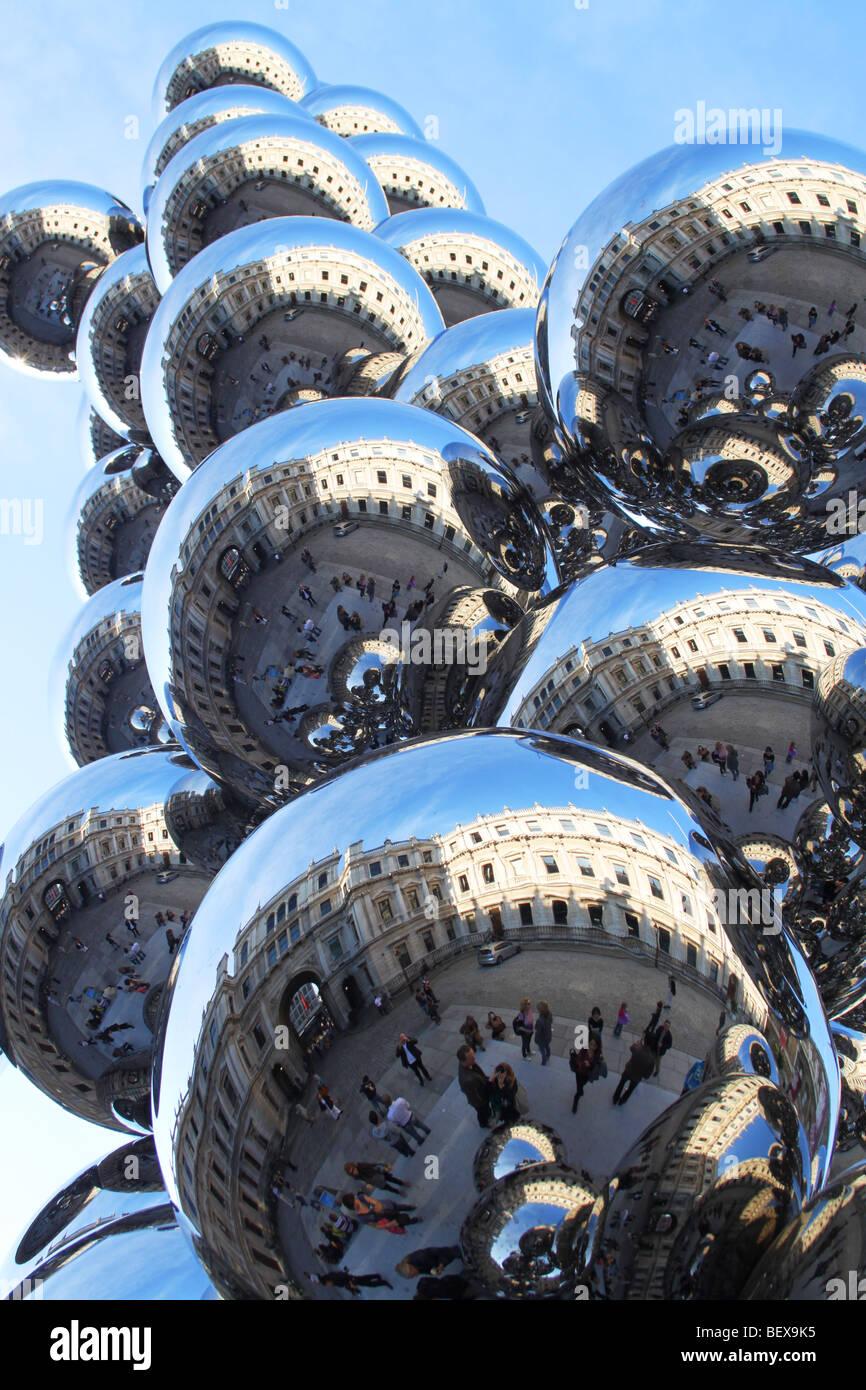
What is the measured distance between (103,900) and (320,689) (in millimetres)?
1025

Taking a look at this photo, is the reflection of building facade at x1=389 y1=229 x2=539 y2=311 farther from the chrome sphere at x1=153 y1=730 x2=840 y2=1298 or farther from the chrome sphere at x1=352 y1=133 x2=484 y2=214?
the chrome sphere at x1=153 y1=730 x2=840 y2=1298

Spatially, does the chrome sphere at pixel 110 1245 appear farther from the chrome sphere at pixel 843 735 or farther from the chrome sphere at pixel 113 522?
the chrome sphere at pixel 113 522

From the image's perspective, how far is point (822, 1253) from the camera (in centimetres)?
142

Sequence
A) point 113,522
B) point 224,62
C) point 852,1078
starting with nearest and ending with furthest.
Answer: point 852,1078
point 113,522
point 224,62

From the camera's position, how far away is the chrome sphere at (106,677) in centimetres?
402

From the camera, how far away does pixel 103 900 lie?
9.56ft

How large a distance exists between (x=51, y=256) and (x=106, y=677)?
91.6 inches

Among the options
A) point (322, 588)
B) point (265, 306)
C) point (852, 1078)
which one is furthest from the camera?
point (265, 306)

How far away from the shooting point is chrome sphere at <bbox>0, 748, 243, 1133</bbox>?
286 centimetres

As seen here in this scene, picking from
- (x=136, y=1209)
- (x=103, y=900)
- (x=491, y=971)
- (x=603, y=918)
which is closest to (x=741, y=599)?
(x=603, y=918)

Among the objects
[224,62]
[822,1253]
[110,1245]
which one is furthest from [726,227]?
[224,62]

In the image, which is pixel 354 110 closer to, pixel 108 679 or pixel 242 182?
pixel 242 182

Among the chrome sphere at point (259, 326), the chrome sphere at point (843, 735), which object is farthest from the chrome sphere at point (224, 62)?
the chrome sphere at point (843, 735)
